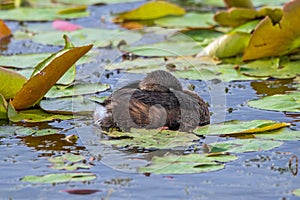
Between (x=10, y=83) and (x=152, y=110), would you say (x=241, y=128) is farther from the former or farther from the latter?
(x=10, y=83)

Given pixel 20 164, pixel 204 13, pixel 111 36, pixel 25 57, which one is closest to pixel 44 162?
pixel 20 164

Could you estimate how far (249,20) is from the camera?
838 centimetres

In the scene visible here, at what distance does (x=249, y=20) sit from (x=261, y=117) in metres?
2.79

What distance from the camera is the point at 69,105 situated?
611 cm

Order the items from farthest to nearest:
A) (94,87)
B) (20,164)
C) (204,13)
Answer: (204,13) < (94,87) < (20,164)

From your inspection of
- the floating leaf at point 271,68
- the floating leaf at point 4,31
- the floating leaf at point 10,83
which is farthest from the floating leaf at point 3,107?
the floating leaf at point 4,31

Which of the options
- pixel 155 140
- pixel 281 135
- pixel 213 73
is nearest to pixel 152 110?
pixel 155 140

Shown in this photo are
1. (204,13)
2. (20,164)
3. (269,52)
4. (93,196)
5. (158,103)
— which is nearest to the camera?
(93,196)

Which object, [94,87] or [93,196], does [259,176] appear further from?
[94,87]

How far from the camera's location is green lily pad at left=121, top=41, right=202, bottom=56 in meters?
7.91

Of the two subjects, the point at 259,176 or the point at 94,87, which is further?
the point at 94,87

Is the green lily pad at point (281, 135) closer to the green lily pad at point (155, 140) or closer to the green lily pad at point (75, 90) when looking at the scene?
the green lily pad at point (155, 140)

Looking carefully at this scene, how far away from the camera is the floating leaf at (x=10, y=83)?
5984 millimetres

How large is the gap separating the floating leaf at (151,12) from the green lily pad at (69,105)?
3.57 metres
